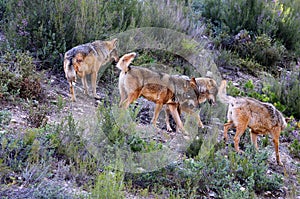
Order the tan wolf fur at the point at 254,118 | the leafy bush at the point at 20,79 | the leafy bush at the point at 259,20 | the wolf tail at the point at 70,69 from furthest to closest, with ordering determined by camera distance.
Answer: the leafy bush at the point at 259,20
the wolf tail at the point at 70,69
the leafy bush at the point at 20,79
the tan wolf fur at the point at 254,118

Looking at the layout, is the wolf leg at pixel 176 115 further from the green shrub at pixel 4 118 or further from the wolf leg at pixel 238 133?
the green shrub at pixel 4 118

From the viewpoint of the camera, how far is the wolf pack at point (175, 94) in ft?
22.8

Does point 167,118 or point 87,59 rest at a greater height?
point 87,59

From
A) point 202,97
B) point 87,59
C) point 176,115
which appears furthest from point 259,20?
point 87,59

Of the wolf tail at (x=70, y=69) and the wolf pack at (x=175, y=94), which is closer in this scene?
the wolf pack at (x=175, y=94)

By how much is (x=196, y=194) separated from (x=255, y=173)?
0.92 metres

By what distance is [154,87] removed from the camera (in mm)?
7105

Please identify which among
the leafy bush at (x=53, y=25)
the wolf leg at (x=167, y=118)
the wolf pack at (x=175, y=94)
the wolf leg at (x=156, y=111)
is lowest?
the wolf leg at (x=167, y=118)

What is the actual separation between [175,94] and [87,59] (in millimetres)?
1416

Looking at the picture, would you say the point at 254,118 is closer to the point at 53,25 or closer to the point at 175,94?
the point at 175,94

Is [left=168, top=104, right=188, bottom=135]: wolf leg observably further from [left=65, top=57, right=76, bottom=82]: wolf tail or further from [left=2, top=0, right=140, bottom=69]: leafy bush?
[left=2, top=0, right=140, bottom=69]: leafy bush

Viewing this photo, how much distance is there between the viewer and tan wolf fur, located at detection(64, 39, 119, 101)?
7.29 metres

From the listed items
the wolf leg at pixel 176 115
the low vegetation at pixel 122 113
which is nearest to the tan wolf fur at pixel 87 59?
the low vegetation at pixel 122 113

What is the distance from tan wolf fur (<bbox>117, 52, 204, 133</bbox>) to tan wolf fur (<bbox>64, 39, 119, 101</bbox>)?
70 centimetres
